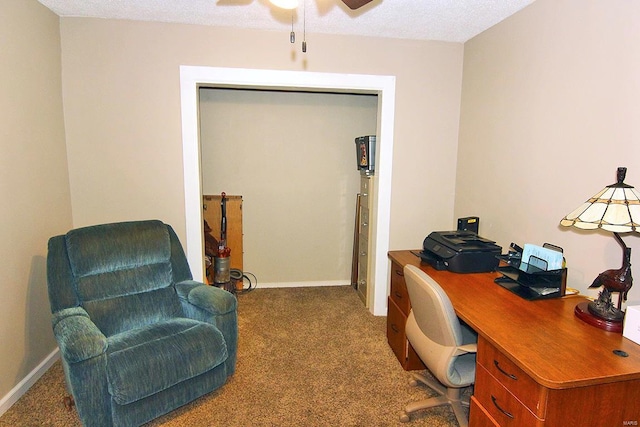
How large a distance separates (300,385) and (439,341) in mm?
1001

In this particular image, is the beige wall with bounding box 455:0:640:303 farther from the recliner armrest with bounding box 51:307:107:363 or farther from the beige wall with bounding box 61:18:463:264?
the recliner armrest with bounding box 51:307:107:363

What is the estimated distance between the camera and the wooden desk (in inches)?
50.4

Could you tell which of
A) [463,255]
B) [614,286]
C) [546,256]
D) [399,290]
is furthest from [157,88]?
[614,286]

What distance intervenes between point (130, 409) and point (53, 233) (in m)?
1.45

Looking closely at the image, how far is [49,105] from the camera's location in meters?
2.56

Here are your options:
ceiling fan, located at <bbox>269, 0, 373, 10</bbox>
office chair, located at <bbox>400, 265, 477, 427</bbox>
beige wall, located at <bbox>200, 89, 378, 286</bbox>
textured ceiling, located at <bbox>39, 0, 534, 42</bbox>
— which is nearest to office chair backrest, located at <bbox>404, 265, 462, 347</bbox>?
office chair, located at <bbox>400, 265, 477, 427</bbox>

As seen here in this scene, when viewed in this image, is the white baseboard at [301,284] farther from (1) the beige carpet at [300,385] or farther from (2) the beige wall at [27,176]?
(2) the beige wall at [27,176]

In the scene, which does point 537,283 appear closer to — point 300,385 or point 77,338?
point 300,385

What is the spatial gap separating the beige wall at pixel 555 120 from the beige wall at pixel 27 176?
123 inches

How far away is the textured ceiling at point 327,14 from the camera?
240cm

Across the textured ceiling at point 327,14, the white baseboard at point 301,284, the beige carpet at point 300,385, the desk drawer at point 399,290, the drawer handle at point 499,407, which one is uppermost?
the textured ceiling at point 327,14

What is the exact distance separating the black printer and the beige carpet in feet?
2.60

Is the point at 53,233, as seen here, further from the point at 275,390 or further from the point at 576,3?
the point at 576,3

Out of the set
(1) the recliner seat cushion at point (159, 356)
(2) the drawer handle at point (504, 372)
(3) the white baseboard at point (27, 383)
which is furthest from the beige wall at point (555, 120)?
(3) the white baseboard at point (27, 383)
